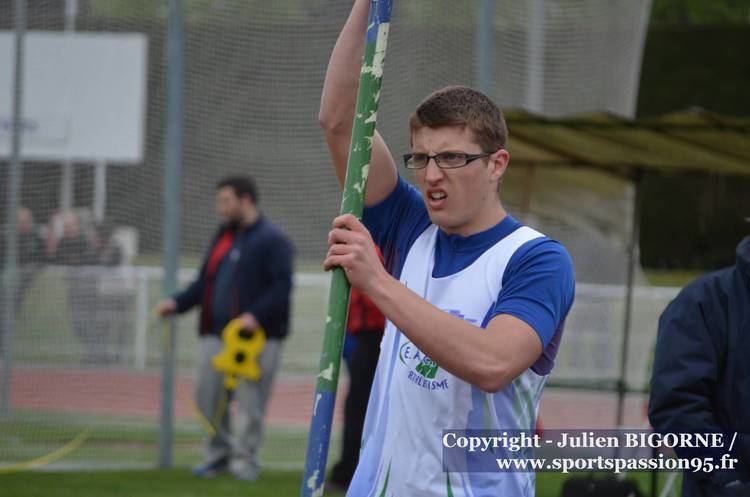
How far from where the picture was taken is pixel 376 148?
3.78 meters

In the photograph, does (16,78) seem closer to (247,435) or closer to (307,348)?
(247,435)

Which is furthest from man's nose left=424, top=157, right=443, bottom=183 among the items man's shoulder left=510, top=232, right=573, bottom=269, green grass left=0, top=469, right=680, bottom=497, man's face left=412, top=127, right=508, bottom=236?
green grass left=0, top=469, right=680, bottom=497

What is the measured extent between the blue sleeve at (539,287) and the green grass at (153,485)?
615 centimetres

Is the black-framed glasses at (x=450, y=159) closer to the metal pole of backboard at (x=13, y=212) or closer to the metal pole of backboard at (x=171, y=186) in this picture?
the metal pole of backboard at (x=171, y=186)

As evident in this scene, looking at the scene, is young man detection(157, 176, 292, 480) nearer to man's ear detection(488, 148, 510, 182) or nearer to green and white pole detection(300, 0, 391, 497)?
man's ear detection(488, 148, 510, 182)

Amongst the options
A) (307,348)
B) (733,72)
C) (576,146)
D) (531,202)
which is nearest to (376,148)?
A: (576,146)

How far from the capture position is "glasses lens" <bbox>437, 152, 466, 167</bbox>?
3.49 meters

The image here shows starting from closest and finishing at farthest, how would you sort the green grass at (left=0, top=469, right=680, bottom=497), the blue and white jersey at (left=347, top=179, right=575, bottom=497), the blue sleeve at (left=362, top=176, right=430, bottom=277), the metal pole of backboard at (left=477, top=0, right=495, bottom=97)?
the blue and white jersey at (left=347, top=179, right=575, bottom=497), the blue sleeve at (left=362, top=176, right=430, bottom=277), the green grass at (left=0, top=469, right=680, bottom=497), the metal pole of backboard at (left=477, top=0, right=495, bottom=97)

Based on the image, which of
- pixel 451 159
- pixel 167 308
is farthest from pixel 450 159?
pixel 167 308

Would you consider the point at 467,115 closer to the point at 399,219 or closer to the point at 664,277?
the point at 399,219

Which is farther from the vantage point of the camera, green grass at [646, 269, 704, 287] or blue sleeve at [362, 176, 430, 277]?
green grass at [646, 269, 704, 287]

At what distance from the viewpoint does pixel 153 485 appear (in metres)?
10.2

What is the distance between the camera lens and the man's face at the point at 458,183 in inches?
138

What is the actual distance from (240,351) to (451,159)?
7209mm
